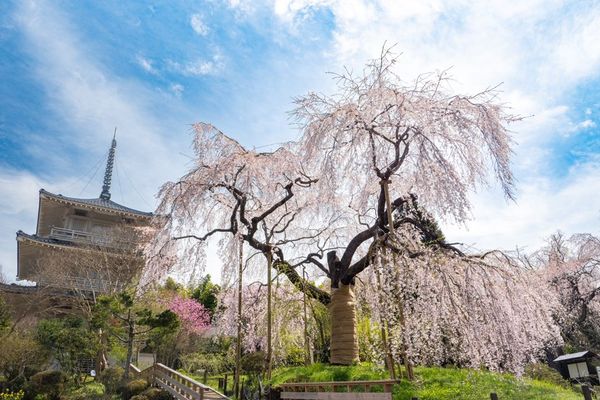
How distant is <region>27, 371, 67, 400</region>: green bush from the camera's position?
1191 centimetres

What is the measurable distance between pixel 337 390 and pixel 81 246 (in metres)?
16.6

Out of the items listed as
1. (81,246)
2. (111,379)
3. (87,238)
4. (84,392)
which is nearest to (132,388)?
(111,379)

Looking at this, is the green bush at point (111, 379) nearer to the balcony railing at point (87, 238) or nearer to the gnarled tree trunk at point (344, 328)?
the balcony railing at point (87, 238)

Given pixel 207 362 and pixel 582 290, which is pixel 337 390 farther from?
pixel 582 290

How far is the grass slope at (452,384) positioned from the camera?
654 centimetres

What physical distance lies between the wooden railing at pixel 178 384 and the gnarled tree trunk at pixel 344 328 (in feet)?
11.0

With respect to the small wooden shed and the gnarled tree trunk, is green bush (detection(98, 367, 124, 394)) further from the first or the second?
the small wooden shed

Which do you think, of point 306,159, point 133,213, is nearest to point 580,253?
point 306,159

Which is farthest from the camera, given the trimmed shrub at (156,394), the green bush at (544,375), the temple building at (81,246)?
the temple building at (81,246)

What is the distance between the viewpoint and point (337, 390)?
7516 mm

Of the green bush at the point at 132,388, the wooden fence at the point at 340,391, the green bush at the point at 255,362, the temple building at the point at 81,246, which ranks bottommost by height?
the green bush at the point at 132,388

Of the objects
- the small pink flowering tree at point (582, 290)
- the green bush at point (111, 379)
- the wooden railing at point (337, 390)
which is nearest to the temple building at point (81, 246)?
the green bush at point (111, 379)

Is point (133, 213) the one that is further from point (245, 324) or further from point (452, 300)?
point (452, 300)

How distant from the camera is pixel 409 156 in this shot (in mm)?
8305
